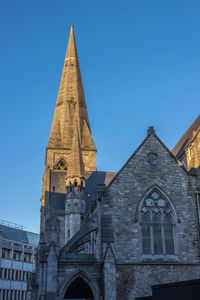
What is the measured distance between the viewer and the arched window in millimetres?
21594

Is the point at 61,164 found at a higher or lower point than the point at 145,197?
higher

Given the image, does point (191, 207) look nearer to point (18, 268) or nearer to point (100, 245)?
point (100, 245)

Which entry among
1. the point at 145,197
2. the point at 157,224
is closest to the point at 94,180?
the point at 145,197

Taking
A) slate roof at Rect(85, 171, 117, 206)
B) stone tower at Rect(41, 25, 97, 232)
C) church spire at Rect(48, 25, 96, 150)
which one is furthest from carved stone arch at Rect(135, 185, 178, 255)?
church spire at Rect(48, 25, 96, 150)

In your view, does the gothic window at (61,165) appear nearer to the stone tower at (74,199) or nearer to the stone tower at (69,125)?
the stone tower at (69,125)

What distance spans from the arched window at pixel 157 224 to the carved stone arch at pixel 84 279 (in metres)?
3.43

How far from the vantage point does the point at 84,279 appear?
1961 cm

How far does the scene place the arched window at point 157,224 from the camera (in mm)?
21594

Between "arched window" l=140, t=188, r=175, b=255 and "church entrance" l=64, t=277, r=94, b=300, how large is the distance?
11.6 feet

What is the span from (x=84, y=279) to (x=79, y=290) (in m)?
2.90

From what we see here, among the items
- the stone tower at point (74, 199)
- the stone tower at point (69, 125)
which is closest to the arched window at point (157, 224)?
the stone tower at point (74, 199)

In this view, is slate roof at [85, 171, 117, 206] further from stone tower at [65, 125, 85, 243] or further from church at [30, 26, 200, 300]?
church at [30, 26, 200, 300]

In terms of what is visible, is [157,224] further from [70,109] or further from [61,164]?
[70,109]

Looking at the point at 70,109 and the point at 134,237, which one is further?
the point at 70,109
